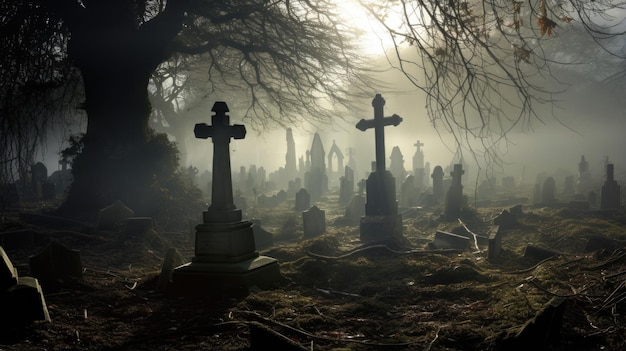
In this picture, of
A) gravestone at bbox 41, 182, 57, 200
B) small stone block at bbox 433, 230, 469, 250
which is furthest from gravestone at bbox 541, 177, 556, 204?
gravestone at bbox 41, 182, 57, 200

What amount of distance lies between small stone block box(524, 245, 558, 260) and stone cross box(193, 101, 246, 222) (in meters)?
5.08

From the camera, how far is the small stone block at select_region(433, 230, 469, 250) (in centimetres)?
962

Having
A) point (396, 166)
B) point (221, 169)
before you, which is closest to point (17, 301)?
point (221, 169)

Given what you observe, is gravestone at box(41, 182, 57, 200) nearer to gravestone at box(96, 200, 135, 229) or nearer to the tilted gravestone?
Result: gravestone at box(96, 200, 135, 229)

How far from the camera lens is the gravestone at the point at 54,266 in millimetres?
5902

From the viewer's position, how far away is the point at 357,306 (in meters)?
5.35

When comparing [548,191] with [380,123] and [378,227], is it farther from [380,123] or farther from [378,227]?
[378,227]

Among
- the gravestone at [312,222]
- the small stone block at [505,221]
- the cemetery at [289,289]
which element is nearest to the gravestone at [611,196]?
the cemetery at [289,289]

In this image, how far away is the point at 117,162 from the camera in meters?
13.1

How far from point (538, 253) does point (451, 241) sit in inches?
81.0

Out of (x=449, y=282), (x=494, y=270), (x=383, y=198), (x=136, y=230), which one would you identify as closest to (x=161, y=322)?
(x=449, y=282)

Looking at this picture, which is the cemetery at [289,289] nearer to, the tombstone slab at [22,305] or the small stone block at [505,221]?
the tombstone slab at [22,305]

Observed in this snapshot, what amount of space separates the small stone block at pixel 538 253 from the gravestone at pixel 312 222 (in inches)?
235

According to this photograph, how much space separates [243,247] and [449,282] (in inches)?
115
